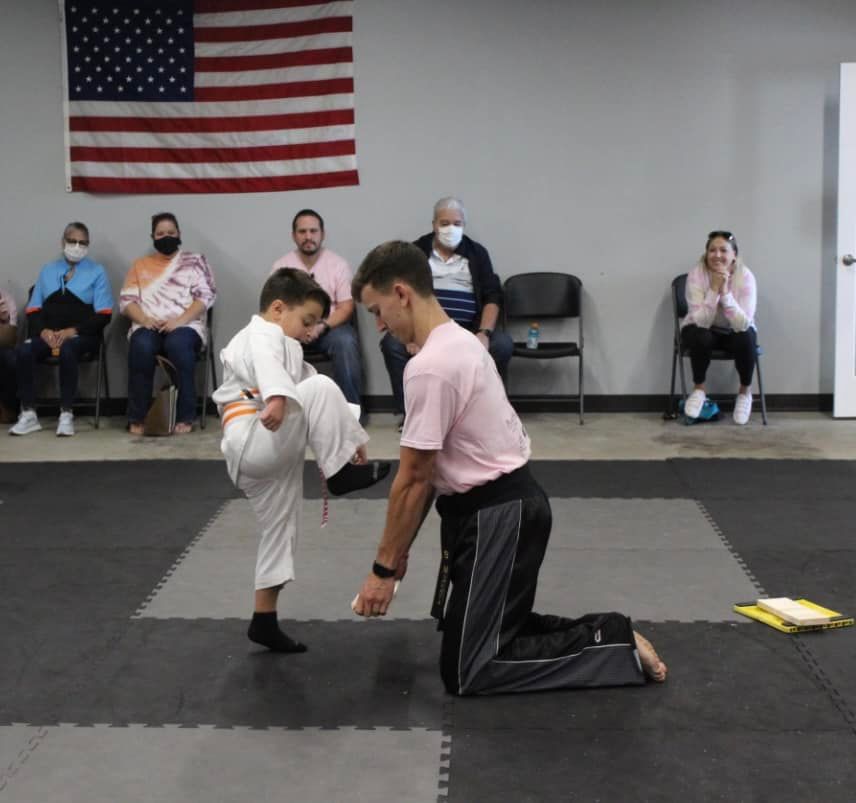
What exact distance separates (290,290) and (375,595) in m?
0.96

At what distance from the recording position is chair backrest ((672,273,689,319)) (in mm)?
7441

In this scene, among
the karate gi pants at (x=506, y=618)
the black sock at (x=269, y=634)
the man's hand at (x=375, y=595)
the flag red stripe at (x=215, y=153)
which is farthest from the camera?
the flag red stripe at (x=215, y=153)

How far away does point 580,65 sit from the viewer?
7.48 m

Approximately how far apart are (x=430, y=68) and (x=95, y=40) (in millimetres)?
2172

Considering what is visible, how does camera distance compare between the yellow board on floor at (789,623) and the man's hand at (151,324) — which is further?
the man's hand at (151,324)

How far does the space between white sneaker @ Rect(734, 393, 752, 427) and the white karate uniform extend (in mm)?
4375

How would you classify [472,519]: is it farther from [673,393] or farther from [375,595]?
[673,393]

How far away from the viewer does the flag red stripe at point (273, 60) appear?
7.54 m

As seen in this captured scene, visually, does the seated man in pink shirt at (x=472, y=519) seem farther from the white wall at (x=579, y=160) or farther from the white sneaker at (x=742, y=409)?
the white wall at (x=579, y=160)

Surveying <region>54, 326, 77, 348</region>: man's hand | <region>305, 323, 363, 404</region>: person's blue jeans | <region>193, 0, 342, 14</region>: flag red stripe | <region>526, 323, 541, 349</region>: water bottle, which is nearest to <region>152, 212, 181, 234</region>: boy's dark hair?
<region>54, 326, 77, 348</region>: man's hand

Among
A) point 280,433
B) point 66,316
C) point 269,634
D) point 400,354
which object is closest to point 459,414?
point 280,433

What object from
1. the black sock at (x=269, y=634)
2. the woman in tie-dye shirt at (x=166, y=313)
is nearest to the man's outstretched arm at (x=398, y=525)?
the black sock at (x=269, y=634)

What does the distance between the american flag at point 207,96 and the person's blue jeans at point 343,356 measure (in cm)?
108

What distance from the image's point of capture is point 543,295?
7555 millimetres
